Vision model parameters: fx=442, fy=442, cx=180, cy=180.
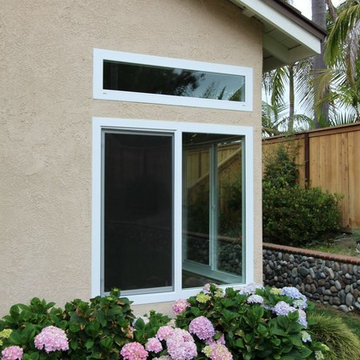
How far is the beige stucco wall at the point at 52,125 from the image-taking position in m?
4.46

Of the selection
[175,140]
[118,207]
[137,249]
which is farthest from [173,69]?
[137,249]

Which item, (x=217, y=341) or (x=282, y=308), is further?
(x=282, y=308)

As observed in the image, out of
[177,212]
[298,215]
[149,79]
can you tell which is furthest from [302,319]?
[298,215]

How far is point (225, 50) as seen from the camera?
17.9 feet

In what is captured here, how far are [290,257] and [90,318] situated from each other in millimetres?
4508

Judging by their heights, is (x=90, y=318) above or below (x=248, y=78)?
below

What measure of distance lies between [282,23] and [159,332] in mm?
3781

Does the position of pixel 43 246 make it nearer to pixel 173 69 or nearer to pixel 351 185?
pixel 173 69

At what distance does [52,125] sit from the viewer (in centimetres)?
462

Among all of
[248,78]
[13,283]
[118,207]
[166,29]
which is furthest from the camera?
[248,78]

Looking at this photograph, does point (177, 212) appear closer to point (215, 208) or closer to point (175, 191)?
point (175, 191)

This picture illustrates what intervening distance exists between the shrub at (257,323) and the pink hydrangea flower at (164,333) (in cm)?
20

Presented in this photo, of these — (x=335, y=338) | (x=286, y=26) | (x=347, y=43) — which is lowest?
(x=335, y=338)

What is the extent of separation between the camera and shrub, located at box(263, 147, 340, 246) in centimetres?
822
